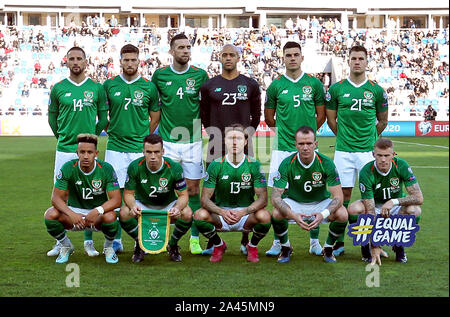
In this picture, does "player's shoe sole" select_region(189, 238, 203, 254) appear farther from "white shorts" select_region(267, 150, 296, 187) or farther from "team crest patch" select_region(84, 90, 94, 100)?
"team crest patch" select_region(84, 90, 94, 100)

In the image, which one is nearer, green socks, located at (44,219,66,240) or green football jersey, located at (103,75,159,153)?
green socks, located at (44,219,66,240)

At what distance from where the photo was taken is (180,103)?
21.1 feet

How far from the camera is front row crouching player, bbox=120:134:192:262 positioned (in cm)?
571

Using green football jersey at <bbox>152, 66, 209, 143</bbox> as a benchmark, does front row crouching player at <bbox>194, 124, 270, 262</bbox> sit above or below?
below

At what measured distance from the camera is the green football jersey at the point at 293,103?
636 cm

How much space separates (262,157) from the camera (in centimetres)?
1848

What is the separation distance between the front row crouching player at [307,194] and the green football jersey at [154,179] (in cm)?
→ 84

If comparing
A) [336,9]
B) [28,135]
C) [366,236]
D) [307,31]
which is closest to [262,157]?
[28,135]

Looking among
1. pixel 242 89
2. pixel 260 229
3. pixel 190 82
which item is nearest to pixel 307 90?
pixel 242 89

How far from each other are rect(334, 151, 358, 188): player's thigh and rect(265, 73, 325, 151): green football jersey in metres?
0.40

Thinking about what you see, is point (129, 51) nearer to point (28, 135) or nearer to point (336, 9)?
point (28, 135)

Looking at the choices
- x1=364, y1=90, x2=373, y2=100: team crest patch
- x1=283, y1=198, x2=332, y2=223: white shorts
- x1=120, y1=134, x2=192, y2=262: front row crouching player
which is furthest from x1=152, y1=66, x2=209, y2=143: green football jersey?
x1=364, y1=90, x2=373, y2=100: team crest patch

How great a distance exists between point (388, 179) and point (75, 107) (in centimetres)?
286

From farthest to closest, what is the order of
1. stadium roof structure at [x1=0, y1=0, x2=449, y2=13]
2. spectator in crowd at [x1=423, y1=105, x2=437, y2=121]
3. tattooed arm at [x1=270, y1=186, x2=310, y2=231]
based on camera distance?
stadium roof structure at [x1=0, y1=0, x2=449, y2=13] < spectator in crowd at [x1=423, y1=105, x2=437, y2=121] < tattooed arm at [x1=270, y1=186, x2=310, y2=231]
